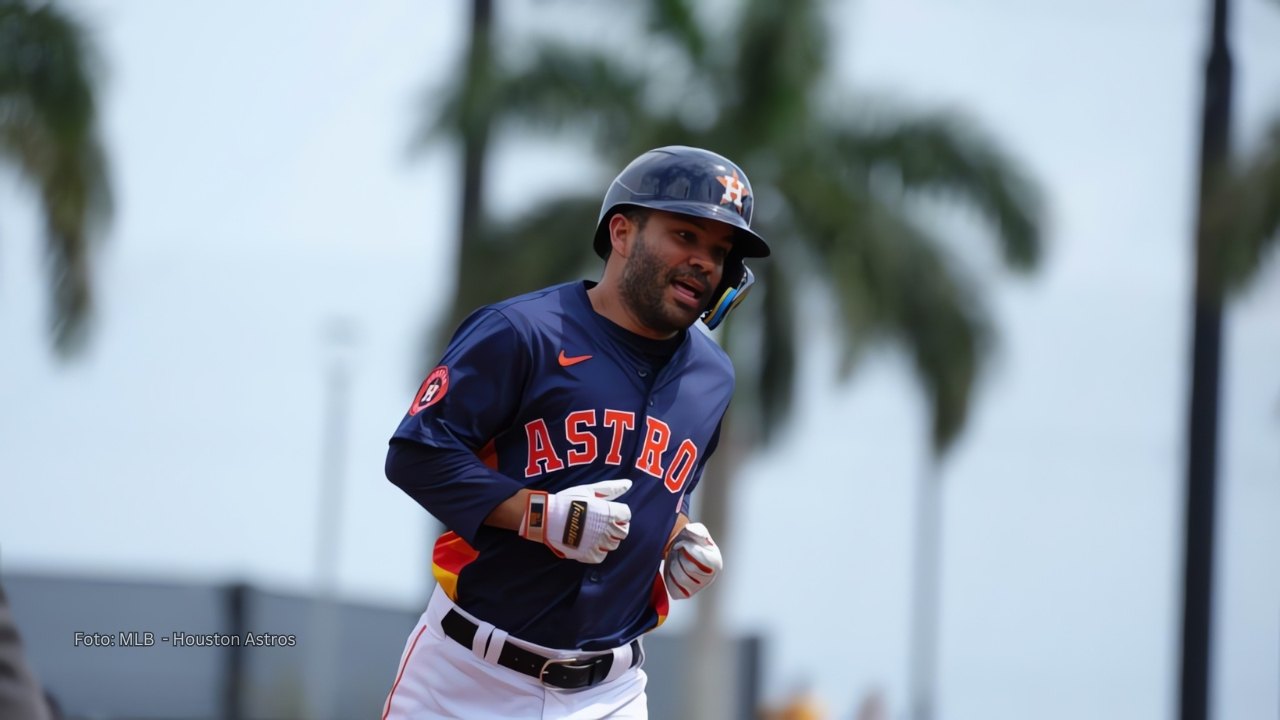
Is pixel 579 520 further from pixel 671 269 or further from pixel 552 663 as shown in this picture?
pixel 671 269

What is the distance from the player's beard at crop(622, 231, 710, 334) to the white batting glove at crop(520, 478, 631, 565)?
461 millimetres

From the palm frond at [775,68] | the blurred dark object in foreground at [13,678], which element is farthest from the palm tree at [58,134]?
the blurred dark object in foreground at [13,678]

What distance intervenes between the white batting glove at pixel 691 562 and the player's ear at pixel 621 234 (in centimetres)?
69

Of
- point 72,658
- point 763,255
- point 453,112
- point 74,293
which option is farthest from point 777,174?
point 763,255

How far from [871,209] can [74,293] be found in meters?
8.18

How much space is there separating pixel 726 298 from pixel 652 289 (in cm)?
27

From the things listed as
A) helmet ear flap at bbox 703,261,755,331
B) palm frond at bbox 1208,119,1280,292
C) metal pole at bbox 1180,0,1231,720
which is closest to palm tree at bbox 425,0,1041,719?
palm frond at bbox 1208,119,1280,292

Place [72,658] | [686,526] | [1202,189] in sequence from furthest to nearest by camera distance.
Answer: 1. [1202,189]
2. [72,658]
3. [686,526]

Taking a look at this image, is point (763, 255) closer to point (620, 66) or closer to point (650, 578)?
point (650, 578)

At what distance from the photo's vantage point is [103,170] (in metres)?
15.7

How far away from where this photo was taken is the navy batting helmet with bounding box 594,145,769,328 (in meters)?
3.87

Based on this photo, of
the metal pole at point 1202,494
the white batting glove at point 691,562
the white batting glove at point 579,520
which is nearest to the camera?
the white batting glove at point 579,520

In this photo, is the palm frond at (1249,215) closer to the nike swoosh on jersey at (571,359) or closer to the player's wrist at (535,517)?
the nike swoosh on jersey at (571,359)

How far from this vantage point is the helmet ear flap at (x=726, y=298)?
4078mm
